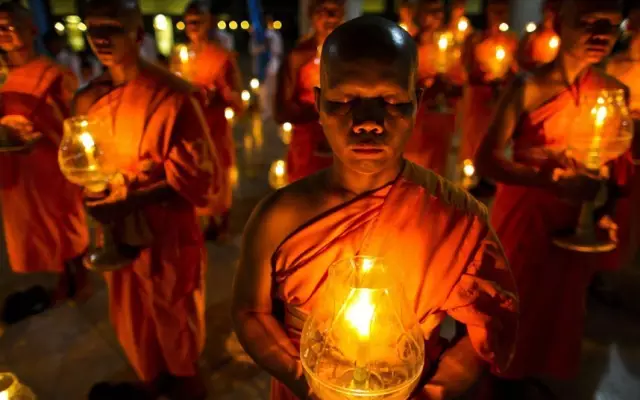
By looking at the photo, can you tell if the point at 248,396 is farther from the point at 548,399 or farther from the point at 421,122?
the point at 421,122

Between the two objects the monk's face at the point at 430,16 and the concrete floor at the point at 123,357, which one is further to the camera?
the monk's face at the point at 430,16

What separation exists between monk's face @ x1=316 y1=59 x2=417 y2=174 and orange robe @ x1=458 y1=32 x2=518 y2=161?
4414mm

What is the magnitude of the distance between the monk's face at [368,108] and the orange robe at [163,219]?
117 cm

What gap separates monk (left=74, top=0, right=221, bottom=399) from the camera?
2.04 meters

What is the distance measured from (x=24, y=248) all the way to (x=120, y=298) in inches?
48.4

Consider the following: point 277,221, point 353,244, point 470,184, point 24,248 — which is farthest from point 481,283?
point 24,248

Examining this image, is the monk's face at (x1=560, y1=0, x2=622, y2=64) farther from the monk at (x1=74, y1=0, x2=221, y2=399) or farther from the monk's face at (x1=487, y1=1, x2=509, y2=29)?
the monk's face at (x1=487, y1=1, x2=509, y2=29)

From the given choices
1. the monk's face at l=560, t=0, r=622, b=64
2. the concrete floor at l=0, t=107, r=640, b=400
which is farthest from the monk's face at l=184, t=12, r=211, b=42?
the monk's face at l=560, t=0, r=622, b=64

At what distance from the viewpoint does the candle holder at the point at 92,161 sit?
194 centimetres

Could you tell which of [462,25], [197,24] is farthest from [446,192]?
[462,25]

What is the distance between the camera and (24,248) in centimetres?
328

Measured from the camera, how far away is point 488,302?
1.22m

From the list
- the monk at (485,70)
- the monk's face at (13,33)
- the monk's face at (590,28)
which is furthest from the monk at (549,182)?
the monk at (485,70)

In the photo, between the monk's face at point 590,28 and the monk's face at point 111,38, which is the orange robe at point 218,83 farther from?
the monk's face at point 590,28
